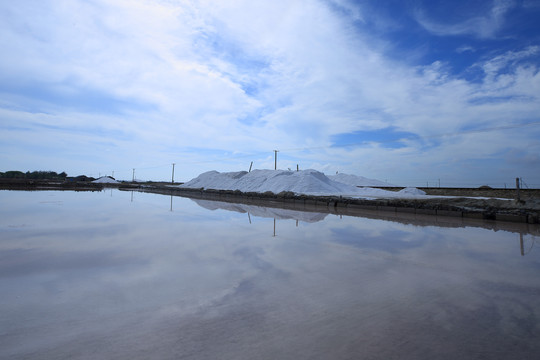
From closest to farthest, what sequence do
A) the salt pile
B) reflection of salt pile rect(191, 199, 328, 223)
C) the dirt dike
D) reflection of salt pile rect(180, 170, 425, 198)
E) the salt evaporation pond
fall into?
the salt evaporation pond, the dirt dike, reflection of salt pile rect(191, 199, 328, 223), reflection of salt pile rect(180, 170, 425, 198), the salt pile

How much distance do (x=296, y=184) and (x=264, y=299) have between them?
70.2 feet

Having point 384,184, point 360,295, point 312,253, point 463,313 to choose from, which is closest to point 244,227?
point 312,253

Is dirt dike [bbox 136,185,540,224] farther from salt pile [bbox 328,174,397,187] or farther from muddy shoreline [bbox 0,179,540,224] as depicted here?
salt pile [bbox 328,174,397,187]

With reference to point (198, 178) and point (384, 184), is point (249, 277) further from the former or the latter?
point (198, 178)

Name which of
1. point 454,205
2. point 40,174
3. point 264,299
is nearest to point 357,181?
point 454,205

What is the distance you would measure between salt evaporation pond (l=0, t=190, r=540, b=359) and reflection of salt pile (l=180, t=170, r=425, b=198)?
47.0 ft

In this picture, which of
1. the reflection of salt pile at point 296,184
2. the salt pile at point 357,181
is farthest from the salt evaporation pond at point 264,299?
the salt pile at point 357,181

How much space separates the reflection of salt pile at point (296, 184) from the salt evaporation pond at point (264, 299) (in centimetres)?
1434

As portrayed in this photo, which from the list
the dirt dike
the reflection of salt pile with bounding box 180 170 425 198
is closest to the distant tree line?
the reflection of salt pile with bounding box 180 170 425 198

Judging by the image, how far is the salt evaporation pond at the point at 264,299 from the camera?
7.23 ft

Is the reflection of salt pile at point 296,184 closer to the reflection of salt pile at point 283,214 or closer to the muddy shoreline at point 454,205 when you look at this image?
the muddy shoreline at point 454,205

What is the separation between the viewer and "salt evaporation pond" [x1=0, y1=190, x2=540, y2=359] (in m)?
2.21

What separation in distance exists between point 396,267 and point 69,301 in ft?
13.5

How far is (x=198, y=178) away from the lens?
40.1 m
